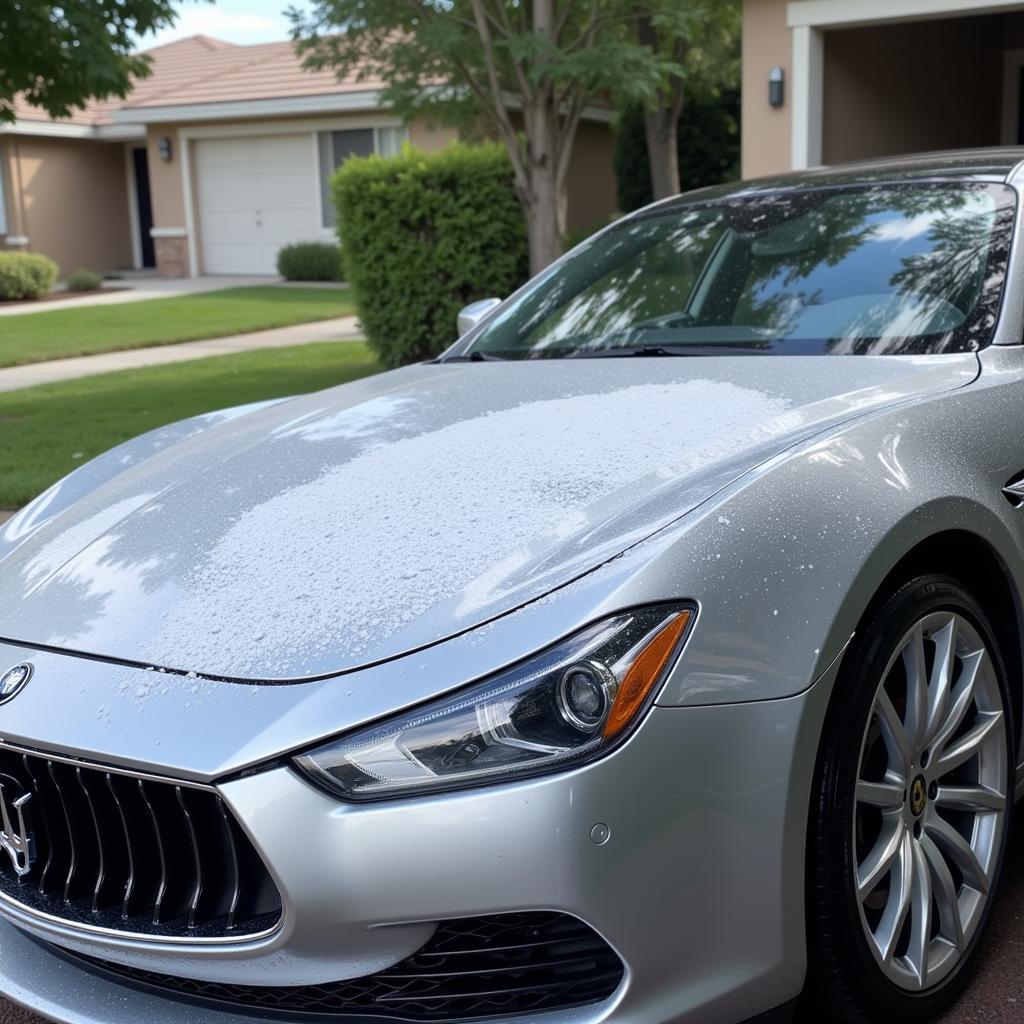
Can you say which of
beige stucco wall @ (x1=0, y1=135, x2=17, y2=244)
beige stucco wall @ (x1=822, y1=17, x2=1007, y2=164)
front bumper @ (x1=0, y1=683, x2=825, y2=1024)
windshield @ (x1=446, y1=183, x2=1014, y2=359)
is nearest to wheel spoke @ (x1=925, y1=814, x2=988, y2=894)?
front bumper @ (x1=0, y1=683, x2=825, y2=1024)

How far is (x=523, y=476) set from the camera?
2.44 metres

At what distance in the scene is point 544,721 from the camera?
1.84 metres

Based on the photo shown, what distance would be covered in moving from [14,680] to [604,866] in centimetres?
105

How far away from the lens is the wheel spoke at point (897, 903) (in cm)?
216

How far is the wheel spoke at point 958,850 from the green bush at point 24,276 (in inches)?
741

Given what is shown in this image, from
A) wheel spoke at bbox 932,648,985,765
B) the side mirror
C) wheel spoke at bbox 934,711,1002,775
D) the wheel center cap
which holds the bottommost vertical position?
the wheel center cap

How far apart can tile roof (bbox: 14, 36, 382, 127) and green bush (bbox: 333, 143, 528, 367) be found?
1108 centimetres

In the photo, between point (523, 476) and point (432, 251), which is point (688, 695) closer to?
point (523, 476)

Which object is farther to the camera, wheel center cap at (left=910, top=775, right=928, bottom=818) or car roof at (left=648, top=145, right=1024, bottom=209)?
car roof at (left=648, top=145, right=1024, bottom=209)

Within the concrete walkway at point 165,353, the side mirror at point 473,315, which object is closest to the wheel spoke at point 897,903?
the side mirror at point 473,315

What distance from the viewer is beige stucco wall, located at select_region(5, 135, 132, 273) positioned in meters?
24.6

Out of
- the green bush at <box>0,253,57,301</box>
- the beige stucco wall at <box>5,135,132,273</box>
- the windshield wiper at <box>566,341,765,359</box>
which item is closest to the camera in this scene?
the windshield wiper at <box>566,341,765,359</box>

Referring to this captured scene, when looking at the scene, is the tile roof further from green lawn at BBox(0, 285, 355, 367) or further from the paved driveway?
the paved driveway

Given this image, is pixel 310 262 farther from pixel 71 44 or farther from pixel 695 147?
pixel 71 44
